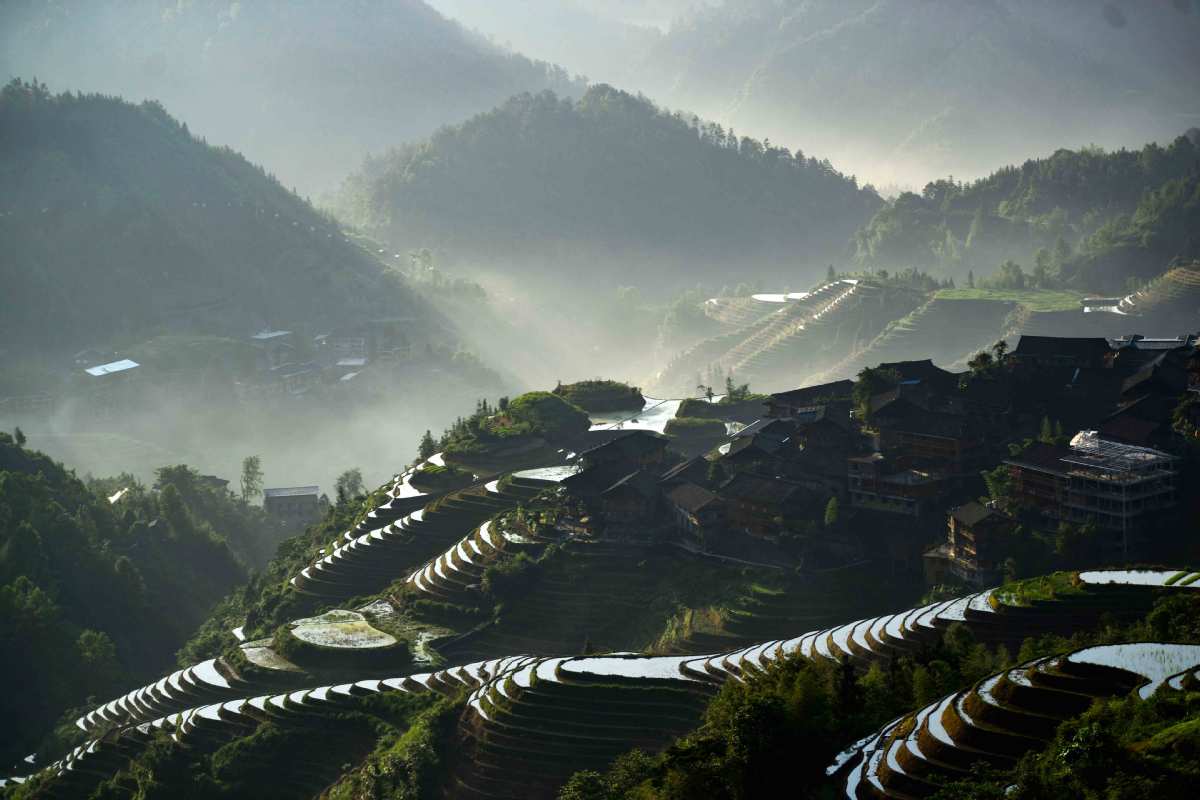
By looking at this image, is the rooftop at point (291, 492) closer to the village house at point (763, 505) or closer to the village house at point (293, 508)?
the village house at point (293, 508)

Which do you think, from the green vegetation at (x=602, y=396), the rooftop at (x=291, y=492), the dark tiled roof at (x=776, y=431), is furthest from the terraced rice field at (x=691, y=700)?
the rooftop at (x=291, y=492)

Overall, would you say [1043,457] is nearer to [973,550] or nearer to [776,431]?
[973,550]

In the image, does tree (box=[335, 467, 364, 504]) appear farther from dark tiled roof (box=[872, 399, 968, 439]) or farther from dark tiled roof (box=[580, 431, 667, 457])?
dark tiled roof (box=[872, 399, 968, 439])

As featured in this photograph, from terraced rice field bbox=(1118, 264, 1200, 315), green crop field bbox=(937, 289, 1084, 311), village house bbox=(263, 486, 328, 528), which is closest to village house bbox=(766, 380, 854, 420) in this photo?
village house bbox=(263, 486, 328, 528)

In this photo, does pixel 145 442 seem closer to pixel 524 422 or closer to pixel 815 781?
pixel 524 422

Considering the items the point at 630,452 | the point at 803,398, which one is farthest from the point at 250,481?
the point at 803,398

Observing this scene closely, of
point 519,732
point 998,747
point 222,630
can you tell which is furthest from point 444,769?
point 222,630
